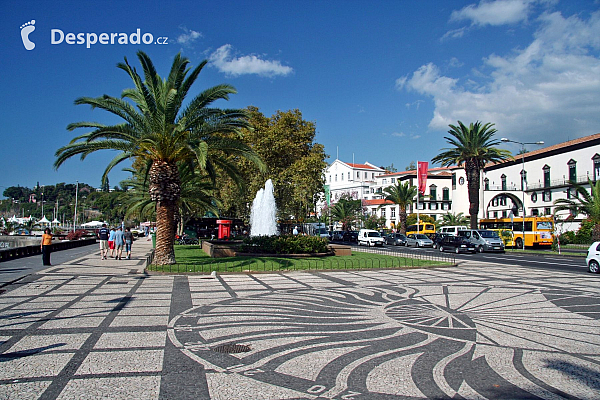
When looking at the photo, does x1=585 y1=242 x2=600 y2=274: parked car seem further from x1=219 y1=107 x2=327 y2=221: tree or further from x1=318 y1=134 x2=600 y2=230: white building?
x1=318 y1=134 x2=600 y2=230: white building

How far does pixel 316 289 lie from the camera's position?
45.7 ft

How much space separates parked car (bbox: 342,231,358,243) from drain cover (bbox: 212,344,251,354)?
45729 mm

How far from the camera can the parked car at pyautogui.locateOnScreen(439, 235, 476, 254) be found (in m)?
36.6

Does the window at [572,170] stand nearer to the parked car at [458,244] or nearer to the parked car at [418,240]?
the parked car at [418,240]

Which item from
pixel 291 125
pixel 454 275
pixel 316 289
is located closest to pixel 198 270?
pixel 316 289

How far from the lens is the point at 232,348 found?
7094mm

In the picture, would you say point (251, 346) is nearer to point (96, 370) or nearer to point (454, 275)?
point (96, 370)

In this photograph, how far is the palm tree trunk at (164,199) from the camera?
1870 cm

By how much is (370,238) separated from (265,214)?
56.9ft

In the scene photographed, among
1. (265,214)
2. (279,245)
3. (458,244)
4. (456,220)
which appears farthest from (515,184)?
(279,245)

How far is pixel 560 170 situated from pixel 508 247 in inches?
898

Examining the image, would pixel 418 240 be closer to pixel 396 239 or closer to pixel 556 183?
pixel 396 239

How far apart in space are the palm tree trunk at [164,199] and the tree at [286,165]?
48.3ft

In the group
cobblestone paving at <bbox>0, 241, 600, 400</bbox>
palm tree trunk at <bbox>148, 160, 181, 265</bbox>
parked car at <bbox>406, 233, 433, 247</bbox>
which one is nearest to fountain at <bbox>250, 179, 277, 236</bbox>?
palm tree trunk at <bbox>148, 160, 181, 265</bbox>
